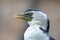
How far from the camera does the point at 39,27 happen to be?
4.05 feet

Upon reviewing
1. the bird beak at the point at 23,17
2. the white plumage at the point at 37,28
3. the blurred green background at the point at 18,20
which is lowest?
the white plumage at the point at 37,28

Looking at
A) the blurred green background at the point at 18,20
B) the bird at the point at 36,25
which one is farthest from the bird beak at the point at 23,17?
the blurred green background at the point at 18,20

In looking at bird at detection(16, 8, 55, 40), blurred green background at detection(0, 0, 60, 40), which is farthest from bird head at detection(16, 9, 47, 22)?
blurred green background at detection(0, 0, 60, 40)

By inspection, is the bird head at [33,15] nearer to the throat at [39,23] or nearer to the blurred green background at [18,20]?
the throat at [39,23]

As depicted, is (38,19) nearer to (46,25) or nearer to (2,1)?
(46,25)

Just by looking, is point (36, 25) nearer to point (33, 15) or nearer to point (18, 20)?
point (33, 15)

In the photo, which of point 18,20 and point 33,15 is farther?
point 18,20

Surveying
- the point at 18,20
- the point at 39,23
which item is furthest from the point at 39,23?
the point at 18,20

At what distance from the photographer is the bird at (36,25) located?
46.5 inches

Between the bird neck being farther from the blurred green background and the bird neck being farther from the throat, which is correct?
the blurred green background

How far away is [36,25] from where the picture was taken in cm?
126

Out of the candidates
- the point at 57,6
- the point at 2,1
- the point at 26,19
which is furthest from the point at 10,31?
the point at 26,19

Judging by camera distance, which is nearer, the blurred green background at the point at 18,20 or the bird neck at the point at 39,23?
the bird neck at the point at 39,23

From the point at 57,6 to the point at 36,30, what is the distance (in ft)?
2.36
